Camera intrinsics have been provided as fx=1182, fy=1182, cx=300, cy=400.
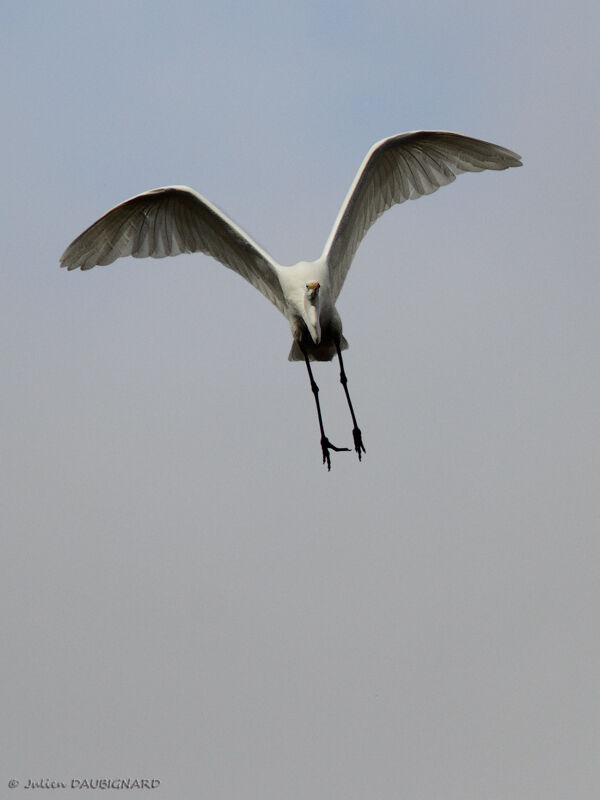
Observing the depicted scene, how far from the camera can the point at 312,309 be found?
1527 centimetres

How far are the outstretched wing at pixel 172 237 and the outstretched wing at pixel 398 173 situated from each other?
1.01m

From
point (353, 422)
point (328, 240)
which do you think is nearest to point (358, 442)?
point (353, 422)

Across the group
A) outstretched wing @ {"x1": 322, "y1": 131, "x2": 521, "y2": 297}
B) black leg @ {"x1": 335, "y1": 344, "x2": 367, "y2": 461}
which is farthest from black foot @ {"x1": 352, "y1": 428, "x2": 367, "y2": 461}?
outstretched wing @ {"x1": 322, "y1": 131, "x2": 521, "y2": 297}

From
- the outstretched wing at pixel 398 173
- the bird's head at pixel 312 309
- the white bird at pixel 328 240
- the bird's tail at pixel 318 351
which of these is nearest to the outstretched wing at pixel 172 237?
the white bird at pixel 328 240

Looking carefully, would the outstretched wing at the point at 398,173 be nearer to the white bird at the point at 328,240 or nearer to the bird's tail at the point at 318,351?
the white bird at the point at 328,240

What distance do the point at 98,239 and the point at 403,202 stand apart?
14.5 ft

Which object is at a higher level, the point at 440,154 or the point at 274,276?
the point at 440,154

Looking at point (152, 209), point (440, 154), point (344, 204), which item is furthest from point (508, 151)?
point (152, 209)

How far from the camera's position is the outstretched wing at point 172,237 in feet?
52.3

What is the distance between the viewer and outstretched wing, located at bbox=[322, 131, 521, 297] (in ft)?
51.7

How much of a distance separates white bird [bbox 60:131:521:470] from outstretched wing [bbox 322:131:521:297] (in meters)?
0.01

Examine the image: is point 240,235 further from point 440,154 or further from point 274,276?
point 440,154

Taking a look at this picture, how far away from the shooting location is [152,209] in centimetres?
1659

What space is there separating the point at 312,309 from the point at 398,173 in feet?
9.49
